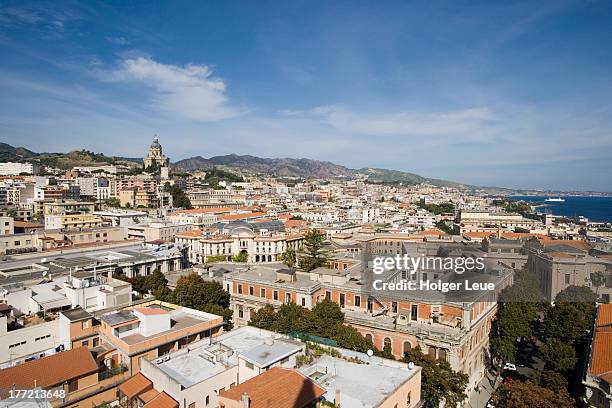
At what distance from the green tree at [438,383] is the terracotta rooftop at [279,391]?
23.5 ft

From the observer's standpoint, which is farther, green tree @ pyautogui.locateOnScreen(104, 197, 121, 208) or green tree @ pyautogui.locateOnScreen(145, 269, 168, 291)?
green tree @ pyautogui.locateOnScreen(104, 197, 121, 208)

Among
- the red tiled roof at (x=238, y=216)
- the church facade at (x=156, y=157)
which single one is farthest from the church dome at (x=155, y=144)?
the red tiled roof at (x=238, y=216)

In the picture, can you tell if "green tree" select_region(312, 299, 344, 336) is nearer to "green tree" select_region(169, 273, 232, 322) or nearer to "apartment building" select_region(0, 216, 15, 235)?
"green tree" select_region(169, 273, 232, 322)

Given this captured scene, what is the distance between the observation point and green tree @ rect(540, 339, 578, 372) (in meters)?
22.4

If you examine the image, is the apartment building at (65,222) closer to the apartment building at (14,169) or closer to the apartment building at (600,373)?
the apartment building at (600,373)

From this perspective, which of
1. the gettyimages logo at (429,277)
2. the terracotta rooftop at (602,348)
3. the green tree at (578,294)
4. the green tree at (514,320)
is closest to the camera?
the terracotta rooftop at (602,348)

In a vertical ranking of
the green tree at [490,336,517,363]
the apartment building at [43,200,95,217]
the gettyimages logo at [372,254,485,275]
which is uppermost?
the apartment building at [43,200,95,217]

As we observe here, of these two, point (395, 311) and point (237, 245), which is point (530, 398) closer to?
point (395, 311)

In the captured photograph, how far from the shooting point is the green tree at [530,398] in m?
16.5

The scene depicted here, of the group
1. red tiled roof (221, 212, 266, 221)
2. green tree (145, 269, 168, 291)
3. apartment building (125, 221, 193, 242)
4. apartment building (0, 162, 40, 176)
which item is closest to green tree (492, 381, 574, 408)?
green tree (145, 269, 168, 291)

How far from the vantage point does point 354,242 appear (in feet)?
181

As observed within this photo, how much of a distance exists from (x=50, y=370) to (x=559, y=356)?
24.9 m

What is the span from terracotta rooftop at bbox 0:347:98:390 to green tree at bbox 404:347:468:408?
14.1 m

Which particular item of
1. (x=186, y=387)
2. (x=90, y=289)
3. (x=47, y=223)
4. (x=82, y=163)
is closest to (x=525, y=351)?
(x=186, y=387)
